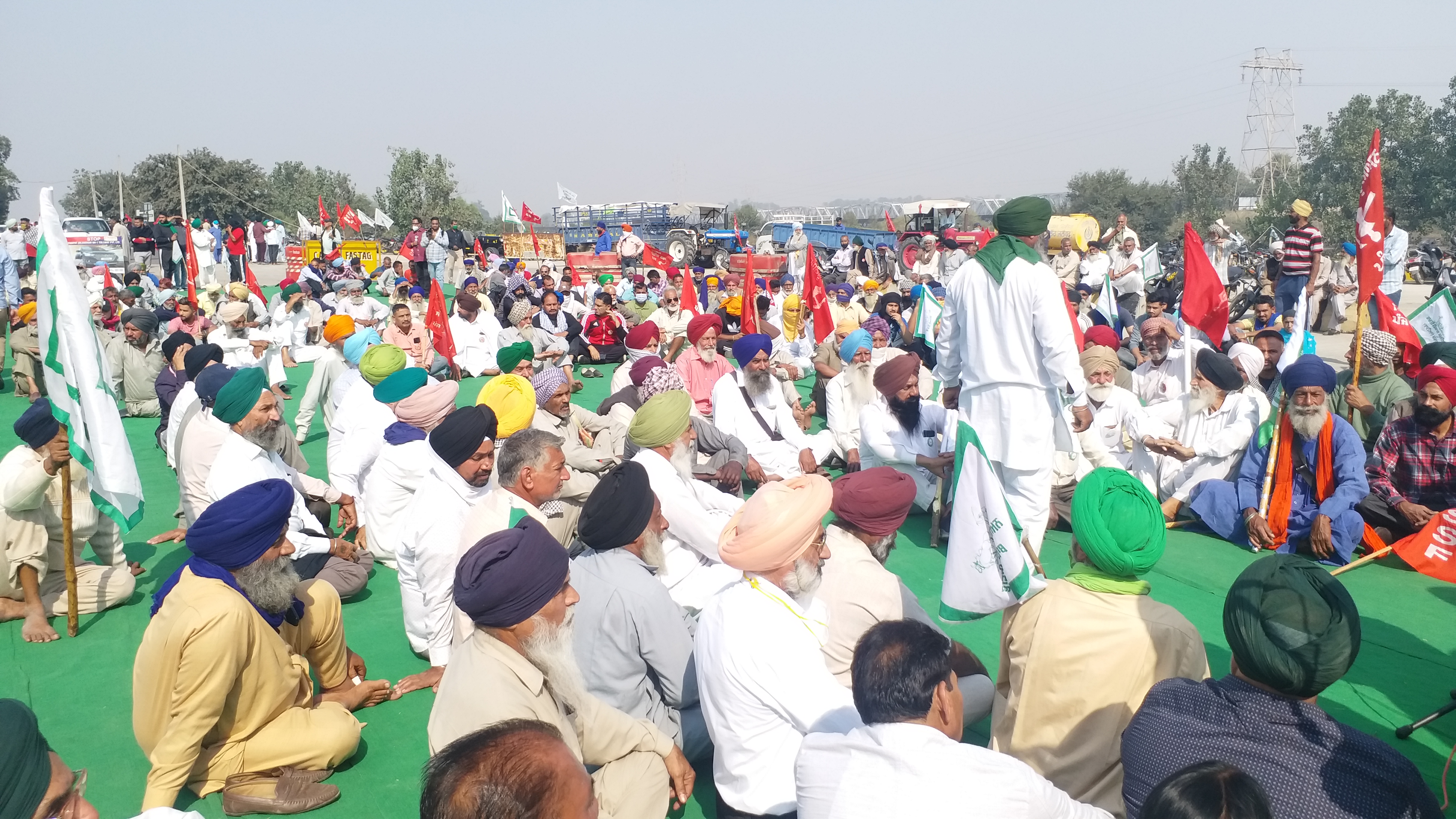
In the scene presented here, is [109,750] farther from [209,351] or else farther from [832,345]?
[832,345]

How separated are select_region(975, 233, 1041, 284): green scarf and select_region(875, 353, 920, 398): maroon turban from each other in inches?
46.9

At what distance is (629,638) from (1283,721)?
183 centimetres

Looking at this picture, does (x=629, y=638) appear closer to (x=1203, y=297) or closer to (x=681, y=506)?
(x=681, y=506)

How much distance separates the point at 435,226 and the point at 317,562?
50.6 feet

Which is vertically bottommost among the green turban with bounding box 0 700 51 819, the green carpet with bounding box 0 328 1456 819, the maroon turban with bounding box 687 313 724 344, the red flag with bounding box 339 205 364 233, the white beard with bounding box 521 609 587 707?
the green carpet with bounding box 0 328 1456 819

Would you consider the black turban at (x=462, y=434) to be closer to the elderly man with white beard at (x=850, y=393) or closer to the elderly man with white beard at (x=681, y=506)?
the elderly man with white beard at (x=681, y=506)

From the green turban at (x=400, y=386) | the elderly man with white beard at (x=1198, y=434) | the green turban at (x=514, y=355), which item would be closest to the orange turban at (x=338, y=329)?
the green turban at (x=514, y=355)

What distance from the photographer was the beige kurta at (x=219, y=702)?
286 centimetres

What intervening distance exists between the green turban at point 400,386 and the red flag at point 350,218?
2462cm

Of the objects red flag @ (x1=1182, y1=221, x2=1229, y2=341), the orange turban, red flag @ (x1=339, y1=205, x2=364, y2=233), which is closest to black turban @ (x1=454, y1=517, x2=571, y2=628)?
the orange turban

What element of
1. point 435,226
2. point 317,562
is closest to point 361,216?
point 435,226

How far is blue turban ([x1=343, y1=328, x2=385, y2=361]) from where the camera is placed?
708cm

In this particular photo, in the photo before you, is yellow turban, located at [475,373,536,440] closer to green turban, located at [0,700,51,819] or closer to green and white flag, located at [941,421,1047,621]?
green and white flag, located at [941,421,1047,621]

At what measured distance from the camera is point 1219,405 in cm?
582
